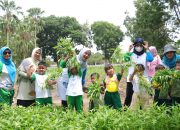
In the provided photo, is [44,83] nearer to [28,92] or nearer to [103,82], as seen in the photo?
[28,92]

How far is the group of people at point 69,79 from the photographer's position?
6125mm

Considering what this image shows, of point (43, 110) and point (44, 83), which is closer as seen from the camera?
point (43, 110)

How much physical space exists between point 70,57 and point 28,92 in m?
1.30

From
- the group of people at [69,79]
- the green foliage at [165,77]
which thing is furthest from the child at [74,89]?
the green foliage at [165,77]

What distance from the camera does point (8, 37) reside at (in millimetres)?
36125

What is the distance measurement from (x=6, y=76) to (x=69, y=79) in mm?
1222

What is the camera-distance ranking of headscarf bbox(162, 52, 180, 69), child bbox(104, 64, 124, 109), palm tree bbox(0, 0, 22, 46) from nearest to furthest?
headscarf bbox(162, 52, 180, 69) → child bbox(104, 64, 124, 109) → palm tree bbox(0, 0, 22, 46)

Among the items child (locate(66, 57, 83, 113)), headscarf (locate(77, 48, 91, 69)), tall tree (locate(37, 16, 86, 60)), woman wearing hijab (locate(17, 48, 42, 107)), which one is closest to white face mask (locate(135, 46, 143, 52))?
headscarf (locate(77, 48, 91, 69))

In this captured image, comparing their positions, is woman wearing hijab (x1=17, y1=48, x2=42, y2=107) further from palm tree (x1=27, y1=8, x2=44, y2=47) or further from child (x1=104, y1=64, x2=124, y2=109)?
palm tree (x1=27, y1=8, x2=44, y2=47)

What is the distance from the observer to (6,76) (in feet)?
21.1

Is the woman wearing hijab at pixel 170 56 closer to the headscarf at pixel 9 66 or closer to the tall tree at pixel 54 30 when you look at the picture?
the headscarf at pixel 9 66

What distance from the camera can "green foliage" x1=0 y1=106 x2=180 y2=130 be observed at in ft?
13.0

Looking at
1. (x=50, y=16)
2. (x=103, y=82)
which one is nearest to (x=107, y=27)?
(x=50, y=16)

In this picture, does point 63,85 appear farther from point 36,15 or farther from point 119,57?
point 36,15
